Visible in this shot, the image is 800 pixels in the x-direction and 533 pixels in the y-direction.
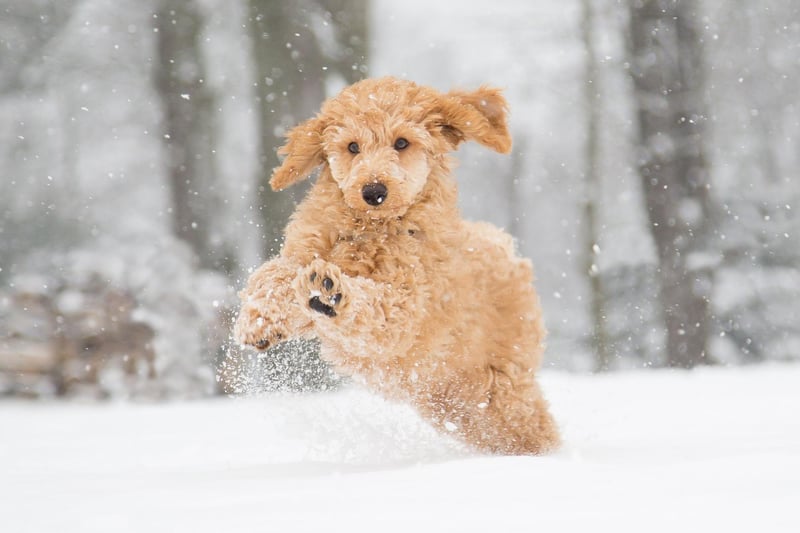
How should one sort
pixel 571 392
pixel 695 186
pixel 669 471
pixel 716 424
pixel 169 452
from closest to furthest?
pixel 669 471
pixel 169 452
pixel 716 424
pixel 571 392
pixel 695 186

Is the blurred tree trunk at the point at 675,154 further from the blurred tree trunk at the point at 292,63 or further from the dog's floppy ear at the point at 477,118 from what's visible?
the dog's floppy ear at the point at 477,118

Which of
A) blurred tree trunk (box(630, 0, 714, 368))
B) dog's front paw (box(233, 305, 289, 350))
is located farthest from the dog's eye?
blurred tree trunk (box(630, 0, 714, 368))

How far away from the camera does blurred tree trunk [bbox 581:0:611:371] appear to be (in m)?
10.7

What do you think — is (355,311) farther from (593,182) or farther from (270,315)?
(593,182)

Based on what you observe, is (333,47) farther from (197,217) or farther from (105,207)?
(105,207)

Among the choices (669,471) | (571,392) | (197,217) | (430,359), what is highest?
(197,217)

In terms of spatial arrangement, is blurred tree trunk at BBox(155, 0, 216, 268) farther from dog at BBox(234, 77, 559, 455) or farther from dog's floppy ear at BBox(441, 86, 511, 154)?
dog's floppy ear at BBox(441, 86, 511, 154)

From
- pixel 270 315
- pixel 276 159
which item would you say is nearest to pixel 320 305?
pixel 270 315

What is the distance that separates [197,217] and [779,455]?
22.3ft

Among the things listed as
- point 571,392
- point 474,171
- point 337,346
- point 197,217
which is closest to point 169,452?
point 337,346

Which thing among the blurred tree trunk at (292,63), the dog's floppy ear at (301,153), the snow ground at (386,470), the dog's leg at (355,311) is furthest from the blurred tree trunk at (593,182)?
the dog's leg at (355,311)

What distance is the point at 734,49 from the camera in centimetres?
1065

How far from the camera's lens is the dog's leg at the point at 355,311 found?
3.07 meters

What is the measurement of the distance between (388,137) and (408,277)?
643 mm
